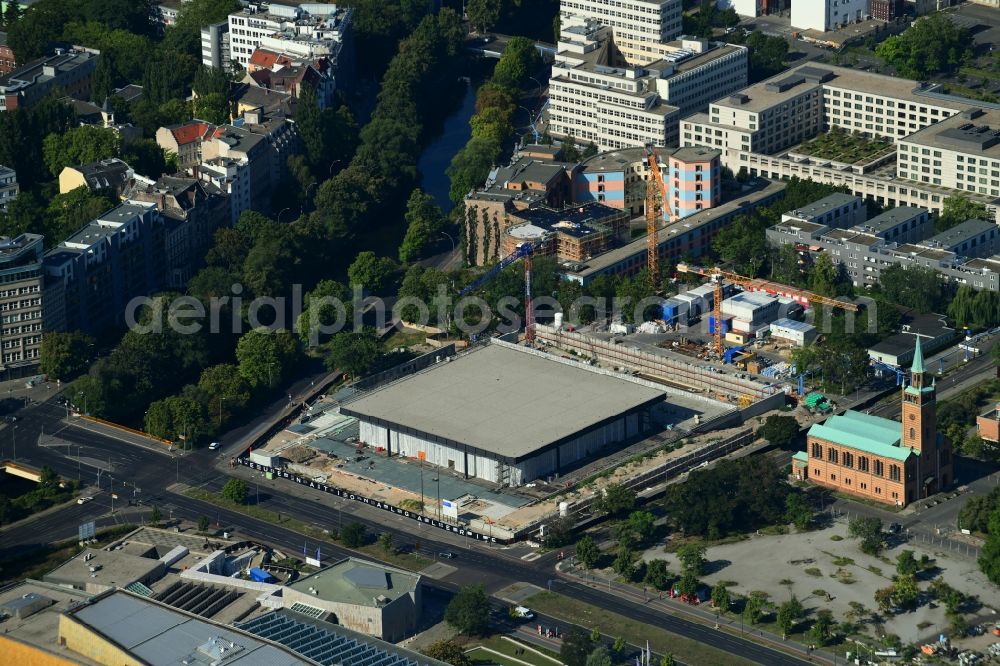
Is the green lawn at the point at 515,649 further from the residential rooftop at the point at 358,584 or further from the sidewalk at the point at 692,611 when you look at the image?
the sidewalk at the point at 692,611

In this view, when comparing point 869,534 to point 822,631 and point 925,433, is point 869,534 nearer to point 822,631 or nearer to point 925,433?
point 925,433

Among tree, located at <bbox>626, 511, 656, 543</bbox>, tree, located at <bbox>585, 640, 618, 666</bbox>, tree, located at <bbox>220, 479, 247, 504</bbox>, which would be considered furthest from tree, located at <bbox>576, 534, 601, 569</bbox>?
tree, located at <bbox>220, 479, 247, 504</bbox>

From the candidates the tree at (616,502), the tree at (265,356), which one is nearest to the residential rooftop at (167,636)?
the tree at (616,502)

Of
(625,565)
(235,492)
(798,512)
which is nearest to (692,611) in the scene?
(625,565)

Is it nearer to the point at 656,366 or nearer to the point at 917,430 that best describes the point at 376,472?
the point at 656,366

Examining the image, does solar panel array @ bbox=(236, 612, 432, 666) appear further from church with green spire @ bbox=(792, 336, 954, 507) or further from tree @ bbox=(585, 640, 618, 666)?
church with green spire @ bbox=(792, 336, 954, 507)

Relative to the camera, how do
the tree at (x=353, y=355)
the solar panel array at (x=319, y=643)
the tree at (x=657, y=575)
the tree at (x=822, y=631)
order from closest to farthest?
the solar panel array at (x=319, y=643) < the tree at (x=822, y=631) < the tree at (x=657, y=575) < the tree at (x=353, y=355)
